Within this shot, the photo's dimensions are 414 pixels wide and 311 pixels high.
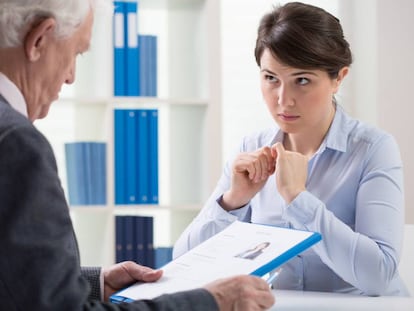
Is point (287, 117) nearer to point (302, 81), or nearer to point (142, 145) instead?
point (302, 81)

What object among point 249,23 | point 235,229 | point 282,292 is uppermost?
point 249,23

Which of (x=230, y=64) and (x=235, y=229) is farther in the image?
(x=230, y=64)

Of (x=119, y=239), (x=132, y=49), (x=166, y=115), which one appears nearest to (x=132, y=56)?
(x=132, y=49)

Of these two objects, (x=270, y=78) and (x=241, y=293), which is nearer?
(x=241, y=293)

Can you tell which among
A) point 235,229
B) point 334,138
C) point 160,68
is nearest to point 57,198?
point 235,229

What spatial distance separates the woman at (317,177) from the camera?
5.80 ft

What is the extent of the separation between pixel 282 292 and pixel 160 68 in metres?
2.15

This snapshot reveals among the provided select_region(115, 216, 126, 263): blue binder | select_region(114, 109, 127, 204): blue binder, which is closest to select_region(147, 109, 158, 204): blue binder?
select_region(114, 109, 127, 204): blue binder

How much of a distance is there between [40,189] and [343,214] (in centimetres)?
114

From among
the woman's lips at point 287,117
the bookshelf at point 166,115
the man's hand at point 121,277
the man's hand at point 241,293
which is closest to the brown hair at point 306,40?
the woman's lips at point 287,117

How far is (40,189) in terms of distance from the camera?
98cm

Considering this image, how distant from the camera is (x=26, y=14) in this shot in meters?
1.11

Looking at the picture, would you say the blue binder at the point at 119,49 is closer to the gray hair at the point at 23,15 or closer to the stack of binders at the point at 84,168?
the stack of binders at the point at 84,168

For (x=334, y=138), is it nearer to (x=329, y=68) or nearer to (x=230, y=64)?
(x=329, y=68)
